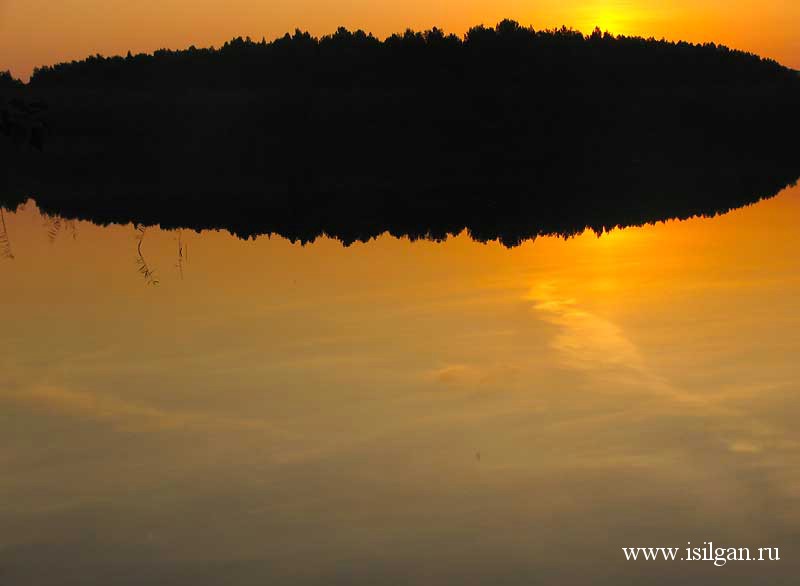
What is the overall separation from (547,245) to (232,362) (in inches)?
419

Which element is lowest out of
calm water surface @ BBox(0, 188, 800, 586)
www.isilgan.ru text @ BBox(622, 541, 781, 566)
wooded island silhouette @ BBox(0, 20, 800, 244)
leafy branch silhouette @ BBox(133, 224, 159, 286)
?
www.isilgan.ru text @ BBox(622, 541, 781, 566)

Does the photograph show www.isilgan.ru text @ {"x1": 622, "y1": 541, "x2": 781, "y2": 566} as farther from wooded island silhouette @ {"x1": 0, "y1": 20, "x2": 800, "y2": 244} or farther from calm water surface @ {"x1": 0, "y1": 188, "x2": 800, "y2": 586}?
wooded island silhouette @ {"x1": 0, "y1": 20, "x2": 800, "y2": 244}

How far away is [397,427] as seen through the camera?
31.1 ft

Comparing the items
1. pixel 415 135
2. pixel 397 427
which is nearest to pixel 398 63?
pixel 415 135

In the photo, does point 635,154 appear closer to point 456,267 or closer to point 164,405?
point 456,267

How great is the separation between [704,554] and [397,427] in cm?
307

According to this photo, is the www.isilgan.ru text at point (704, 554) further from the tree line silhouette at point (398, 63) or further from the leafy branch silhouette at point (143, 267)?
the tree line silhouette at point (398, 63)

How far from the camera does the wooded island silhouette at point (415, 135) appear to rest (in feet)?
98.7

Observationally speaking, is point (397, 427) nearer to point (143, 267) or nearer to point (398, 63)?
point (143, 267)

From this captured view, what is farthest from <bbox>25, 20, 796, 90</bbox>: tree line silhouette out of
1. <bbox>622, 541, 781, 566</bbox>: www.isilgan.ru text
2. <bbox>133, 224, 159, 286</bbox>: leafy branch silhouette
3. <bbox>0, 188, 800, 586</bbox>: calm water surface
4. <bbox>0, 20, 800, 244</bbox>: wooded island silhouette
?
<bbox>622, 541, 781, 566</bbox>: www.isilgan.ru text

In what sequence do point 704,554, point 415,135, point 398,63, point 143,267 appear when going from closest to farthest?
1. point 704,554
2. point 143,267
3. point 415,135
4. point 398,63

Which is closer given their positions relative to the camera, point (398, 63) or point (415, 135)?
point (415, 135)

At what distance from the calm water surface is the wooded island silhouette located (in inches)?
310

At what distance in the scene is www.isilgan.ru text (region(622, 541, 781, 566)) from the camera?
6.87 meters
